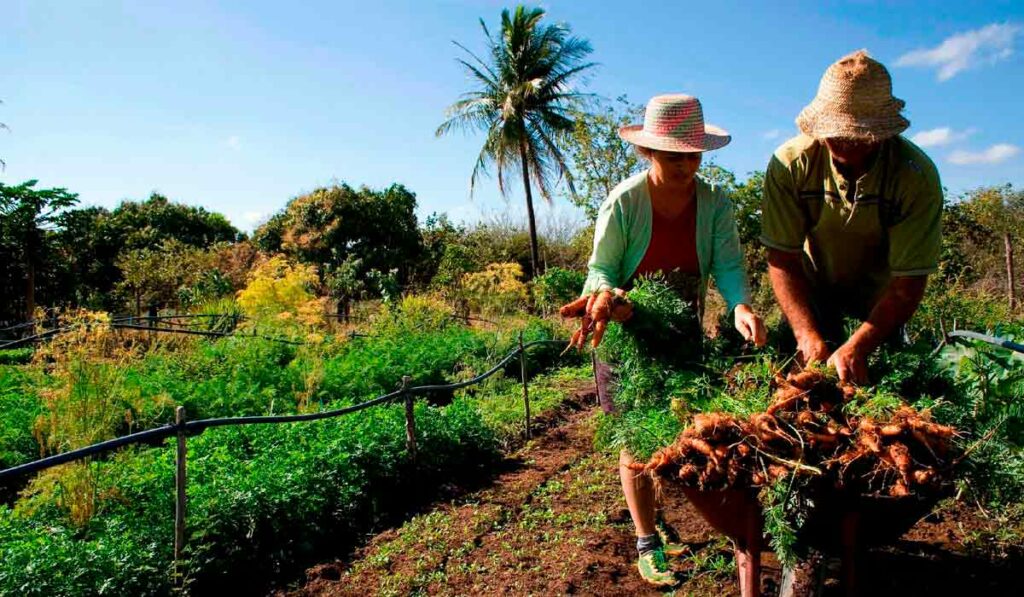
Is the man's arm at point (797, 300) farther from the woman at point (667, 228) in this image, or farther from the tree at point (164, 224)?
the tree at point (164, 224)

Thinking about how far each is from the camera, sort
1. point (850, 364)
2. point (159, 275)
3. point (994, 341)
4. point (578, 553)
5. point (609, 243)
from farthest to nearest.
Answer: point (159, 275) < point (578, 553) < point (609, 243) < point (994, 341) < point (850, 364)

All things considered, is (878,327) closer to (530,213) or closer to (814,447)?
(814,447)

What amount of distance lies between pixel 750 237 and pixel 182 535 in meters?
10.5

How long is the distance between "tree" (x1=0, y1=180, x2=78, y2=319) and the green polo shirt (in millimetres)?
15800

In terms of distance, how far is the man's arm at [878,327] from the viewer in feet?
6.58

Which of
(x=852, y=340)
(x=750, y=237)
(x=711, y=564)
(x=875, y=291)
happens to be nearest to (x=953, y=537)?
(x=711, y=564)

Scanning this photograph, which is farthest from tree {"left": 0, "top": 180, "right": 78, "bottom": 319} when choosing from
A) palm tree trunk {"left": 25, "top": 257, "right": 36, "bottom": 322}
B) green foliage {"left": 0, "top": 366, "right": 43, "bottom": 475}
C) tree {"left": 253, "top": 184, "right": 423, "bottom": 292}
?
green foliage {"left": 0, "top": 366, "right": 43, "bottom": 475}

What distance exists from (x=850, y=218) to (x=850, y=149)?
0.26m

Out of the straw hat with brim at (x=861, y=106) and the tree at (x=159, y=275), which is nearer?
the straw hat with brim at (x=861, y=106)

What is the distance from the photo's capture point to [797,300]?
239 cm

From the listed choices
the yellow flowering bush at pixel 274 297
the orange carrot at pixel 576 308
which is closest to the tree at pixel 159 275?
the yellow flowering bush at pixel 274 297

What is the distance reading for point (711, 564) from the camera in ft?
9.83

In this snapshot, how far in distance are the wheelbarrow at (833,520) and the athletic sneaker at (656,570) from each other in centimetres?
95

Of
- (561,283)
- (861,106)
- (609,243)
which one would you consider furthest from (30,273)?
(861,106)
